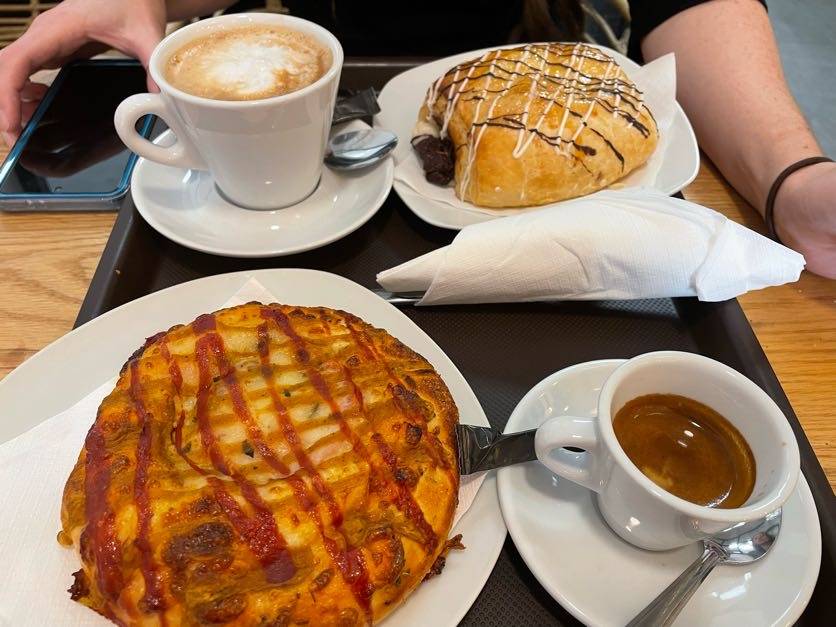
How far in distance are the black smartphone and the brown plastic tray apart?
0.52 feet

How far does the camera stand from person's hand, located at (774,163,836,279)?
1.52 meters

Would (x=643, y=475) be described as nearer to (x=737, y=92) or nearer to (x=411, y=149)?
(x=411, y=149)

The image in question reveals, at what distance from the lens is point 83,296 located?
139cm

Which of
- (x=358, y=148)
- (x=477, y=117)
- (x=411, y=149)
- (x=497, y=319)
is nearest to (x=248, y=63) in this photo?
(x=358, y=148)

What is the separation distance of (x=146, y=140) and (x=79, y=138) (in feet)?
1.35

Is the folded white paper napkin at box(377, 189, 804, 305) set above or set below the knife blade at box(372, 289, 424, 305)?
above

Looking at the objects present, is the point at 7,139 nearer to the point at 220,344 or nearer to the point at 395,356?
the point at 220,344

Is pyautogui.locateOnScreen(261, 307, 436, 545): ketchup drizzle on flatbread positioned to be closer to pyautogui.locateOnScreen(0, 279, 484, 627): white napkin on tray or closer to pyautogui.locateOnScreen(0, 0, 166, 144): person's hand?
pyautogui.locateOnScreen(0, 279, 484, 627): white napkin on tray

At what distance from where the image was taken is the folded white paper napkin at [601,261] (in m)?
1.32

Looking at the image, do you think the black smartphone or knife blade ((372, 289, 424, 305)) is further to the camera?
the black smartphone

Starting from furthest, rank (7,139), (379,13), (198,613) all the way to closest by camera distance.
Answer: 1. (379,13)
2. (7,139)
3. (198,613)

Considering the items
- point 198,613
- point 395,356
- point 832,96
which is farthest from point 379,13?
point 832,96

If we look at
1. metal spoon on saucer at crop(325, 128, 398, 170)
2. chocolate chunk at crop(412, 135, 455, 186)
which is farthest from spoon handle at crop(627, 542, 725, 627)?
metal spoon on saucer at crop(325, 128, 398, 170)

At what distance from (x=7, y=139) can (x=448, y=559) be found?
68.2 inches
